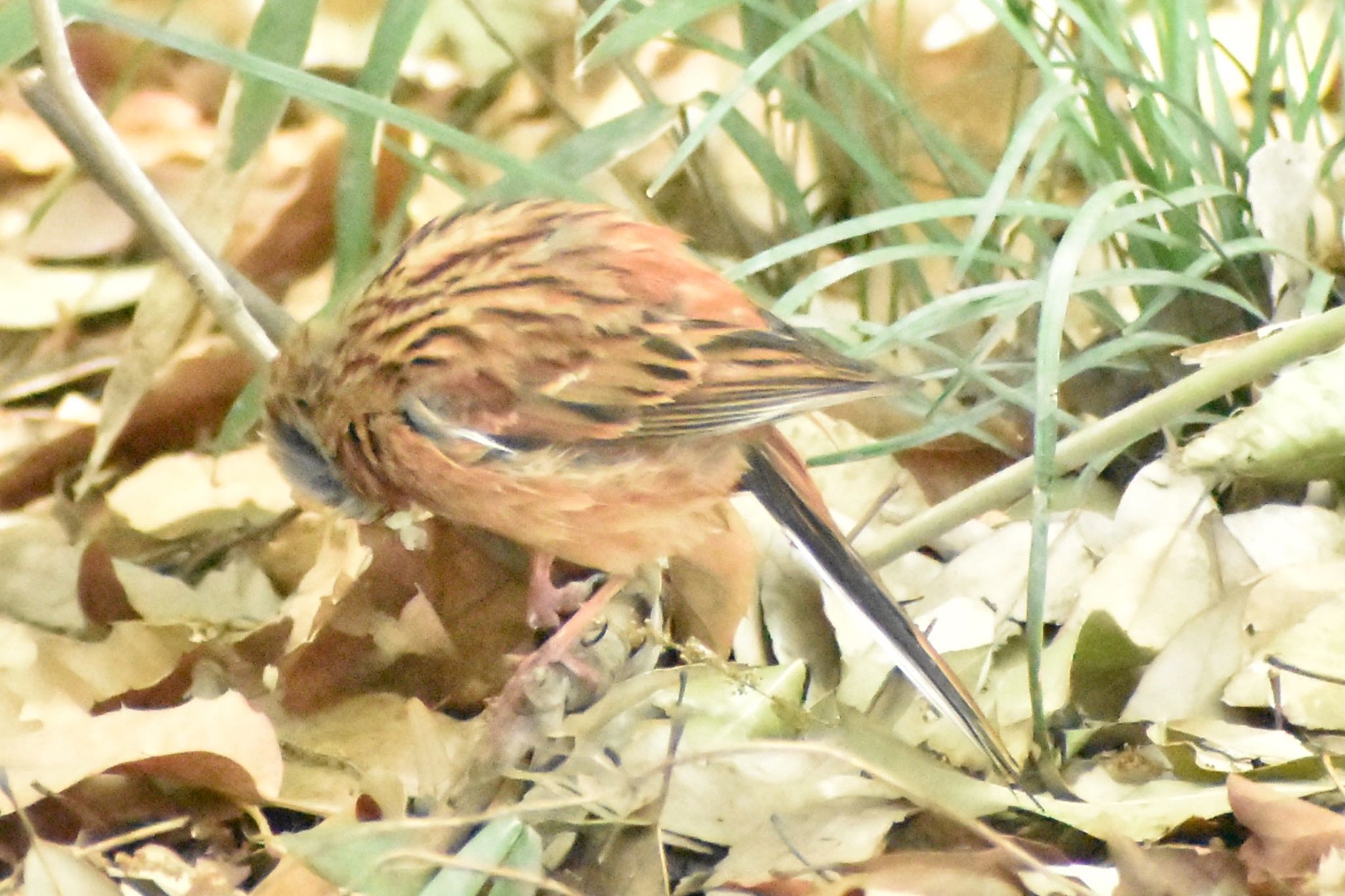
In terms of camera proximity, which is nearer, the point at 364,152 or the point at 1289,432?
the point at 1289,432

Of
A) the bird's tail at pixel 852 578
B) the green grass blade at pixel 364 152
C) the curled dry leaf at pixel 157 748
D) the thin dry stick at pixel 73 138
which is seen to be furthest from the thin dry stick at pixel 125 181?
the bird's tail at pixel 852 578

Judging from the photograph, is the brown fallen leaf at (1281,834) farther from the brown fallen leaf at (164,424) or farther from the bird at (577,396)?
the brown fallen leaf at (164,424)

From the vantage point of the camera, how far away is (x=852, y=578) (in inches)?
56.3

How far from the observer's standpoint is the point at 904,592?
5.35 feet

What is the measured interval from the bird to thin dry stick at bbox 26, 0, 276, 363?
0.13m

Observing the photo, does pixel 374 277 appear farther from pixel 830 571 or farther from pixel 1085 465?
pixel 1085 465

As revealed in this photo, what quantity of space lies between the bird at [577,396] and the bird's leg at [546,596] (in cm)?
6

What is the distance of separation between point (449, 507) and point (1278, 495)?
0.97 metres

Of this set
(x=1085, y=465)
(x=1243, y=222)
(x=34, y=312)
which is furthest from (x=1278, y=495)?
(x=34, y=312)

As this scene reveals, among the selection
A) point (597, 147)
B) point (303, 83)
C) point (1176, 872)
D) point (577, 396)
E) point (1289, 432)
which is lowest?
point (1176, 872)

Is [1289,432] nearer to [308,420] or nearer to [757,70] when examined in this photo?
[757,70]

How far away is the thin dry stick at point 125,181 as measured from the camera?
54.3 inches

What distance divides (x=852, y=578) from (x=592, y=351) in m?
0.37

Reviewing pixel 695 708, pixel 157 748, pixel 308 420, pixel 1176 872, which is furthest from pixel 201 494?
pixel 1176 872
